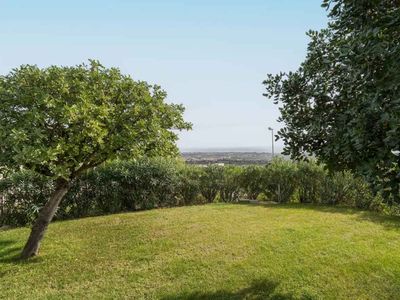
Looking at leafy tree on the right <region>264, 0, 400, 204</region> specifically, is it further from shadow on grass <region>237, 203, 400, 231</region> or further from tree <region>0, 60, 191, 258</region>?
shadow on grass <region>237, 203, 400, 231</region>

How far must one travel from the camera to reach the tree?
558cm

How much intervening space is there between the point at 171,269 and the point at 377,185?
422 centimetres

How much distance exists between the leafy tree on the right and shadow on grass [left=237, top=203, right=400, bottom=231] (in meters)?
6.20

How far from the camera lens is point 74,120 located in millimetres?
5805

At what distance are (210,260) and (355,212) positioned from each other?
22.1 feet

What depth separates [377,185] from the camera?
3193mm

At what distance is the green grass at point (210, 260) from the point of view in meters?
5.40

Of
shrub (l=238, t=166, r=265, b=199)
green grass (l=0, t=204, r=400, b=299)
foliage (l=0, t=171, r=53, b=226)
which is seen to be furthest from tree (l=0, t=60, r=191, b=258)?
shrub (l=238, t=166, r=265, b=199)

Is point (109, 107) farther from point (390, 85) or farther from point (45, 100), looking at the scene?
point (390, 85)

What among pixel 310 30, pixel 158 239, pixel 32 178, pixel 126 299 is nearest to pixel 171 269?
pixel 126 299

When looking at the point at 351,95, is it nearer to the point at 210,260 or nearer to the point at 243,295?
the point at 243,295

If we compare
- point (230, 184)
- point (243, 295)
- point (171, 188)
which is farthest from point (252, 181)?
point (243, 295)

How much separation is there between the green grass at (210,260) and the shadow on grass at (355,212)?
0.09 metres

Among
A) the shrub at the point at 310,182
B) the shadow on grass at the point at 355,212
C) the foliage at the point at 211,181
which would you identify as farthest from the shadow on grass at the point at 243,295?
the foliage at the point at 211,181
